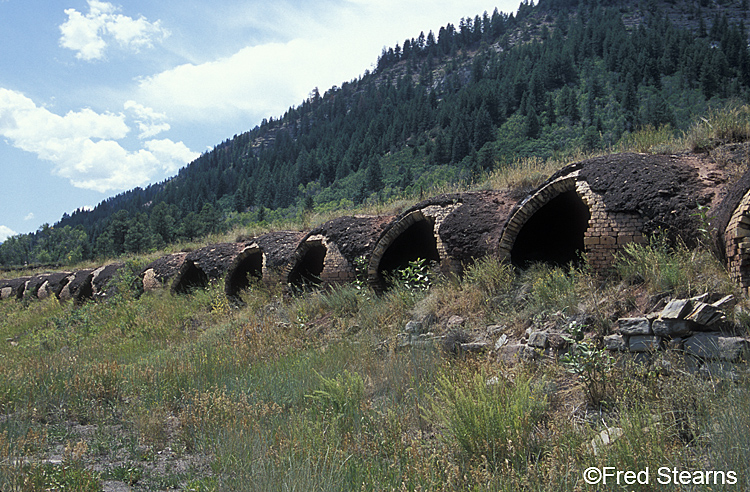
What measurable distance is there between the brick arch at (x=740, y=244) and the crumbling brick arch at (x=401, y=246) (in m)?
4.47

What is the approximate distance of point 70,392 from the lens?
5383 millimetres

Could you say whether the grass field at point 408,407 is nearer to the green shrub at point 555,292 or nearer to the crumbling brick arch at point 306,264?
the green shrub at point 555,292

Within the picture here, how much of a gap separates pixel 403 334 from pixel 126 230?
56621 mm

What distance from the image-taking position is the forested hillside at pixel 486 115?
50594mm

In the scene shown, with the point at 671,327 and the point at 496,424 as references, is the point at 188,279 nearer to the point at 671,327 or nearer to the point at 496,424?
the point at 496,424

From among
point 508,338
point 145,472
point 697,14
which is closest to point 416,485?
point 145,472

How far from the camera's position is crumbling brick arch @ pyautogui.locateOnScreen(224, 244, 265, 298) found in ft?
40.5

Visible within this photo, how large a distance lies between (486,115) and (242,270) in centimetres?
5587

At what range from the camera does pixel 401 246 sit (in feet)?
33.6

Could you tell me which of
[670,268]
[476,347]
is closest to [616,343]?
[670,268]

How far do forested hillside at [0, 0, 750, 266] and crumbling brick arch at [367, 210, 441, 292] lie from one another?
35.3ft

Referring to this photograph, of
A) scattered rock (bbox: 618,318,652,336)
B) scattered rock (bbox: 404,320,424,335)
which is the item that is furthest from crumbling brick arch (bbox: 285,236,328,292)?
scattered rock (bbox: 618,318,652,336)

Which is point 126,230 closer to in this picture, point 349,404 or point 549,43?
point 349,404

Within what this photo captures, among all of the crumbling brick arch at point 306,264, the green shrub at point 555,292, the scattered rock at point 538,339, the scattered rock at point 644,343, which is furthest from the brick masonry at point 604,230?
the crumbling brick arch at point 306,264
